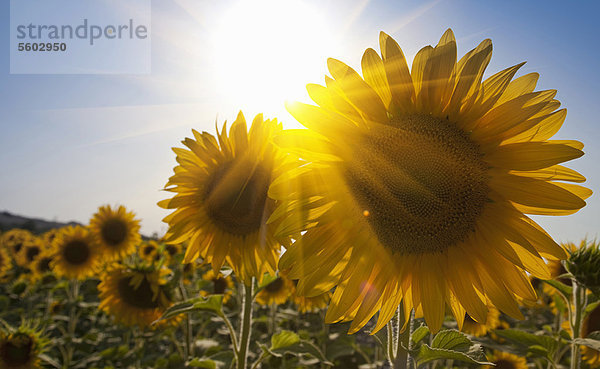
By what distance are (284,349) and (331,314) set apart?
41.8 inches

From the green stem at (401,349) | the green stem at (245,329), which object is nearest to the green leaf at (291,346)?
the green stem at (245,329)

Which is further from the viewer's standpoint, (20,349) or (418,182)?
(20,349)

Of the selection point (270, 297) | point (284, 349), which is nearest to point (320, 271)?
point (284, 349)

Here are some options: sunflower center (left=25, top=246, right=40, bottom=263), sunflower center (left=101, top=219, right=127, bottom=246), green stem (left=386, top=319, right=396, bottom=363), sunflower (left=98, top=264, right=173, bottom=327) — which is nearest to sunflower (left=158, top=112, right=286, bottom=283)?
green stem (left=386, top=319, right=396, bottom=363)

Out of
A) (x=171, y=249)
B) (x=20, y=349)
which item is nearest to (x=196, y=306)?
(x=20, y=349)

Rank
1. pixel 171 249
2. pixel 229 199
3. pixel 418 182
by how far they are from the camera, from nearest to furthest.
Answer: pixel 418 182
pixel 229 199
pixel 171 249

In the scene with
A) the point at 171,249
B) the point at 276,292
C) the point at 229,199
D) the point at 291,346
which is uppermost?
the point at 229,199

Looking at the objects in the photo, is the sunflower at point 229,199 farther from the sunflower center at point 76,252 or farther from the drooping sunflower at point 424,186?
the sunflower center at point 76,252

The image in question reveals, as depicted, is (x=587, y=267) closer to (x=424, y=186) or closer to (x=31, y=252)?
(x=424, y=186)

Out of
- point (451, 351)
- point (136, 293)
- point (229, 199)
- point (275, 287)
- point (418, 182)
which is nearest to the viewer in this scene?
point (451, 351)

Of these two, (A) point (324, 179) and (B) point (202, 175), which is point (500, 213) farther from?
(B) point (202, 175)

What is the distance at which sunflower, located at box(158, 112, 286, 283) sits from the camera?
7.09 ft

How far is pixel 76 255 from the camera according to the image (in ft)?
22.3

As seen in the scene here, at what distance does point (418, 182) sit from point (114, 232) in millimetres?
6492
